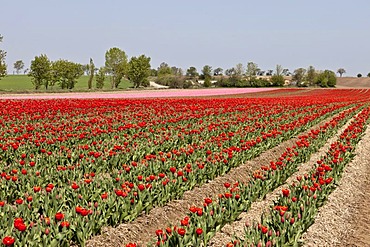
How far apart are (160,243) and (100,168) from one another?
173 inches

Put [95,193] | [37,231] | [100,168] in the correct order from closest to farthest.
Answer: [37,231] < [95,193] < [100,168]

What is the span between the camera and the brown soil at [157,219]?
225 inches

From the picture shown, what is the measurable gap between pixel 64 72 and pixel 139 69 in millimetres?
19307

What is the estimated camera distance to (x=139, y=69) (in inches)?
4102

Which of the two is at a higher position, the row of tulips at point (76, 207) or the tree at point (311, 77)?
the tree at point (311, 77)

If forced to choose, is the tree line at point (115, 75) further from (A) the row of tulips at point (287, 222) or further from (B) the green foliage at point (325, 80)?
(A) the row of tulips at point (287, 222)

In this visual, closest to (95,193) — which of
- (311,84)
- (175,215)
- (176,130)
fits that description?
(175,215)

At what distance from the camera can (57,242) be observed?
472cm

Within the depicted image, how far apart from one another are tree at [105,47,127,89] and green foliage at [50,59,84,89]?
27.7 ft

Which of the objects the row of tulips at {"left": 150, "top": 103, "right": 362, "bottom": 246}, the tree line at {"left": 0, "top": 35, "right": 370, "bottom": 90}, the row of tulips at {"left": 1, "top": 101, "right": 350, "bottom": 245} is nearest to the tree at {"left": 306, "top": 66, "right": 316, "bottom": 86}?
the tree line at {"left": 0, "top": 35, "right": 370, "bottom": 90}

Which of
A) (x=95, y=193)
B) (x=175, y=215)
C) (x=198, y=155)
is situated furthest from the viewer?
(x=198, y=155)

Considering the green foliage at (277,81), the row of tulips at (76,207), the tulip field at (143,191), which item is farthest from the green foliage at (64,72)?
the row of tulips at (76,207)

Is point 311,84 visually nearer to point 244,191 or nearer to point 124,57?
point 124,57

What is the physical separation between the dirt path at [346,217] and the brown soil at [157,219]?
2154 mm
